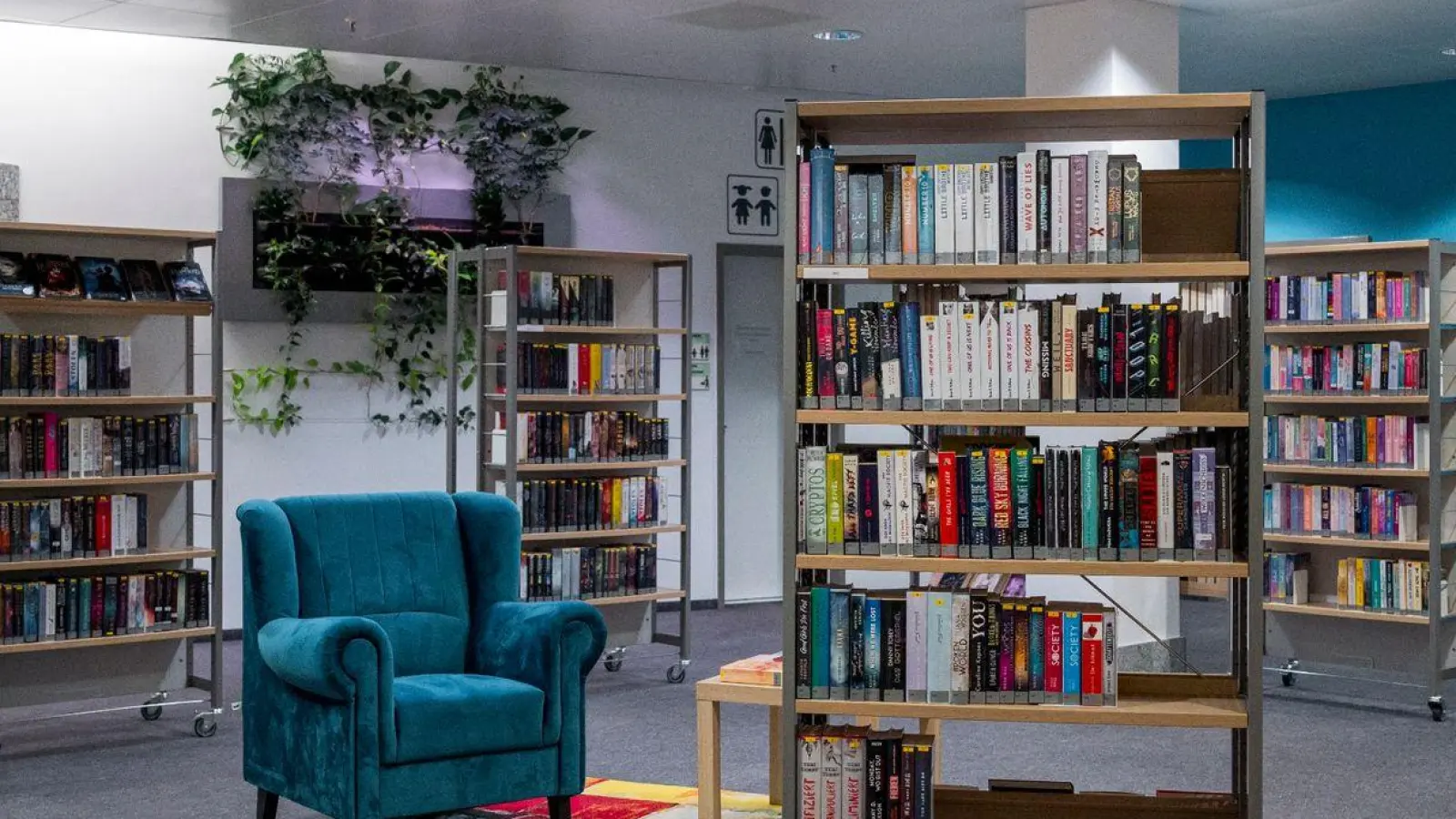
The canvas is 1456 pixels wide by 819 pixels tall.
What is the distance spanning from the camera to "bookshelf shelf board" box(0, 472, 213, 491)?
6.36 metres

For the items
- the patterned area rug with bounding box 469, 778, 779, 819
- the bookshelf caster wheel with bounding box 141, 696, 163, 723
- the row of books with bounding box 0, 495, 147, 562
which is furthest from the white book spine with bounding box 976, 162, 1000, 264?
the bookshelf caster wheel with bounding box 141, 696, 163, 723

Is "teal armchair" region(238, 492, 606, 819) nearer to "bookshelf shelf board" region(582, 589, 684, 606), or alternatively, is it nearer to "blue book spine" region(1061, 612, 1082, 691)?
"blue book spine" region(1061, 612, 1082, 691)

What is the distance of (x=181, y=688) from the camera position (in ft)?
22.8

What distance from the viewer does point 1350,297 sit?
7.29 m

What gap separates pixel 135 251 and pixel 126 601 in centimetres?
→ 137

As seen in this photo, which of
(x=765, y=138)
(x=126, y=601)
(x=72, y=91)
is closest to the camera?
(x=126, y=601)

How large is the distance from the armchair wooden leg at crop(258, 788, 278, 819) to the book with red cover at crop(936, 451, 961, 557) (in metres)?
2.31

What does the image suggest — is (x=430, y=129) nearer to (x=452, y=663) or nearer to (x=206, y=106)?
(x=206, y=106)

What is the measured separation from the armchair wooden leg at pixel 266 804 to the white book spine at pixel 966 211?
2638 millimetres

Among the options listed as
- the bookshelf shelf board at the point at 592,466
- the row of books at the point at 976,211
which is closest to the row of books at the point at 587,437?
the bookshelf shelf board at the point at 592,466

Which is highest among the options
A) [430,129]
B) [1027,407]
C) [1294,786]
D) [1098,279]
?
[430,129]

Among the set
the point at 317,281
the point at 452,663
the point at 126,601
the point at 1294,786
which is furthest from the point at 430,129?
the point at 1294,786

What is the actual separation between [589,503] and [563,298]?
93 centimetres

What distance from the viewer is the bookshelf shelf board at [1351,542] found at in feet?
23.6
